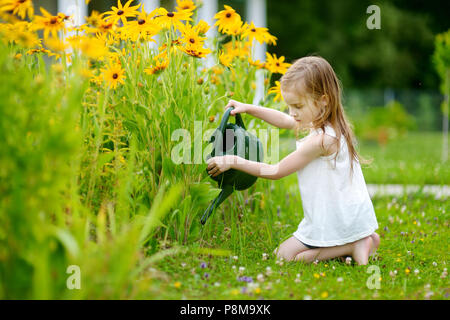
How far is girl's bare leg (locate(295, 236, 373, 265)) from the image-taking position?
86.4 inches

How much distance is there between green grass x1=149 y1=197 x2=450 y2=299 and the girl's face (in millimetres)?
610

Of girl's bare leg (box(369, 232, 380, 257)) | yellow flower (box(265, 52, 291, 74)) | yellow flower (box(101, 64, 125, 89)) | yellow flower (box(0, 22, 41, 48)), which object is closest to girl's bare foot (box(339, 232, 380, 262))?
girl's bare leg (box(369, 232, 380, 257))

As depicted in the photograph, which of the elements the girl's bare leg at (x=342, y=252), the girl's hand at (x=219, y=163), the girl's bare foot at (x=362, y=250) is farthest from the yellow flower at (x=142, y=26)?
the girl's bare foot at (x=362, y=250)

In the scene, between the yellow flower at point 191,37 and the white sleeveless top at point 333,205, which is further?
the white sleeveless top at point 333,205

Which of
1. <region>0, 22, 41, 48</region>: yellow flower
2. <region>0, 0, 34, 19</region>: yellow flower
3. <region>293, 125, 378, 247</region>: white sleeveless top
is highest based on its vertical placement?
<region>0, 0, 34, 19</region>: yellow flower

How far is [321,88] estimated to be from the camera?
222 centimetres

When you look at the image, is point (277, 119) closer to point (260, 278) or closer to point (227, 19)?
point (227, 19)

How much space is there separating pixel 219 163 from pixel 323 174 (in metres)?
0.52

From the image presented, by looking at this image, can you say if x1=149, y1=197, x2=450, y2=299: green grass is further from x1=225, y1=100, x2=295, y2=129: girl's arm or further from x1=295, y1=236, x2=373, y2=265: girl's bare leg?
x1=225, y1=100, x2=295, y2=129: girl's arm

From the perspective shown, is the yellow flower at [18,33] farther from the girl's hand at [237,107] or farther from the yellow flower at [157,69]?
the girl's hand at [237,107]

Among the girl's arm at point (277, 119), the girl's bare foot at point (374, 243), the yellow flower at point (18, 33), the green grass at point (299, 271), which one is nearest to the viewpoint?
the yellow flower at point (18, 33)

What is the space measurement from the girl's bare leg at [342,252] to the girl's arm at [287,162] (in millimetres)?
393

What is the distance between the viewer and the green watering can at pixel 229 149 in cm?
201
